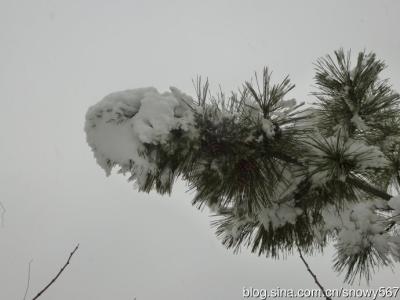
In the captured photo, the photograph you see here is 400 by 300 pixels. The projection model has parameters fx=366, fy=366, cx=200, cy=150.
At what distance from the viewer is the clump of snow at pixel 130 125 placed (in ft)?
5.31

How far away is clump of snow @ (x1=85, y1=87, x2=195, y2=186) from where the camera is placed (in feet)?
5.31

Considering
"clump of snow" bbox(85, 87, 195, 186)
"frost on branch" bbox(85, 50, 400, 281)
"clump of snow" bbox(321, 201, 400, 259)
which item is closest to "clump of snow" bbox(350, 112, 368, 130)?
"frost on branch" bbox(85, 50, 400, 281)

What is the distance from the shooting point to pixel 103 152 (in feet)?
5.50

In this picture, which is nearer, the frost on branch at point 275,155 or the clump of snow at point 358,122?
the frost on branch at point 275,155

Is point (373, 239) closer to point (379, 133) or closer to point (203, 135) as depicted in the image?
point (379, 133)

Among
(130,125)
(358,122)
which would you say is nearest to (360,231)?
(358,122)

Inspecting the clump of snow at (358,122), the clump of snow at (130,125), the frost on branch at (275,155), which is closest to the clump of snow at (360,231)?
the frost on branch at (275,155)

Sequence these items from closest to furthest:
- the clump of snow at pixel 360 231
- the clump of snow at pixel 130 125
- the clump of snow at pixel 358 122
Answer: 1. the clump of snow at pixel 130 125
2. the clump of snow at pixel 360 231
3. the clump of snow at pixel 358 122

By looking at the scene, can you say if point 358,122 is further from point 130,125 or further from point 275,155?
point 130,125

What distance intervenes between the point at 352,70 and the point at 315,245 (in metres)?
1.31

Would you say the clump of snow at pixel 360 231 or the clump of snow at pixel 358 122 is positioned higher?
the clump of snow at pixel 358 122

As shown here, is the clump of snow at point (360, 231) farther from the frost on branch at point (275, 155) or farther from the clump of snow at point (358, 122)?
the clump of snow at point (358, 122)

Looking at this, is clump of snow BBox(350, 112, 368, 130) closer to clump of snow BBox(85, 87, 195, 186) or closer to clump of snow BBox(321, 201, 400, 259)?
clump of snow BBox(321, 201, 400, 259)

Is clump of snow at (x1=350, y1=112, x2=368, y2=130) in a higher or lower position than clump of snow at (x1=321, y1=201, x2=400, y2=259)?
higher
